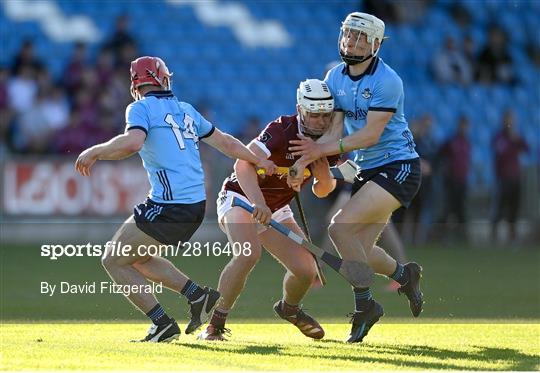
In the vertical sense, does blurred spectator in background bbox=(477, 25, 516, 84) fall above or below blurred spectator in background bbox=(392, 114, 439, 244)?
above

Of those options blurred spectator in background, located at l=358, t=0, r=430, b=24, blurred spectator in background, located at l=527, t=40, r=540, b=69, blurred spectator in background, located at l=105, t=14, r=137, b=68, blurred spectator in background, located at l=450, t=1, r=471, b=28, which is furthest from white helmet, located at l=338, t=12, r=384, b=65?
blurred spectator in background, located at l=527, t=40, r=540, b=69

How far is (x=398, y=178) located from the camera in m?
8.46

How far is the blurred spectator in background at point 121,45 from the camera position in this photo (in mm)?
19114

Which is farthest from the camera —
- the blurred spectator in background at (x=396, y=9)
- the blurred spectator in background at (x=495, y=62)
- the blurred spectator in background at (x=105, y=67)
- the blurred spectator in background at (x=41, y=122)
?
the blurred spectator in background at (x=495, y=62)

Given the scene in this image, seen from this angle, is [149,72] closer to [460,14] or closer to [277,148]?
[277,148]

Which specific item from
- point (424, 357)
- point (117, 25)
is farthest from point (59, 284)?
point (117, 25)

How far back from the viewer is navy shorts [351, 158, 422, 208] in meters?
8.43

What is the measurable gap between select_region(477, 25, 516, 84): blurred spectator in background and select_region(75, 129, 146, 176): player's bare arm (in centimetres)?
1454

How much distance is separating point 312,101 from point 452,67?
13.4 m

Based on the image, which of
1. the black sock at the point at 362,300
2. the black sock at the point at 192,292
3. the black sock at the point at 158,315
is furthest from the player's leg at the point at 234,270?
the black sock at the point at 362,300

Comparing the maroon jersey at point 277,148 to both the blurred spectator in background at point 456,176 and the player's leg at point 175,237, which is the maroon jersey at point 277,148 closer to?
the player's leg at point 175,237

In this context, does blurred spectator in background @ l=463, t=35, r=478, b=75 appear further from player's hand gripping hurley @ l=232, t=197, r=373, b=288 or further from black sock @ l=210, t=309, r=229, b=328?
black sock @ l=210, t=309, r=229, b=328

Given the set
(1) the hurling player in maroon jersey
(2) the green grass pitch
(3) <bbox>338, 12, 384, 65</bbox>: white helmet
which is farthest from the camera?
(3) <bbox>338, 12, 384, 65</bbox>: white helmet

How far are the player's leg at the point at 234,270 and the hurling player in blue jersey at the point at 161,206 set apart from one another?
0.28m
